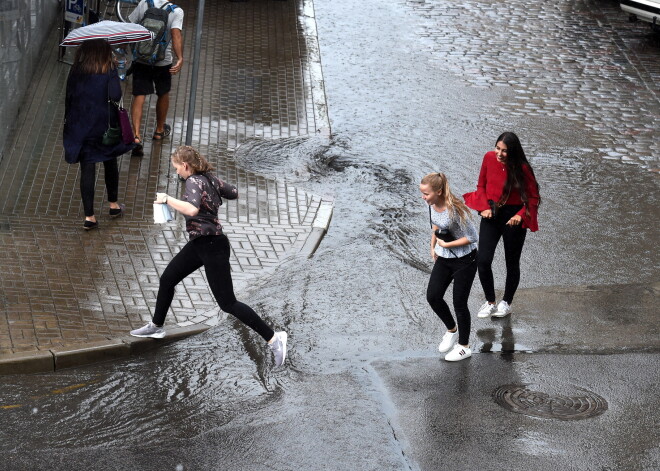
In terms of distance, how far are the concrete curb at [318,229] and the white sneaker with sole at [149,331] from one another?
230cm

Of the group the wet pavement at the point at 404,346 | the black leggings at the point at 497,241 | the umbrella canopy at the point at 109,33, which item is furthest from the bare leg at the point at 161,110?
the black leggings at the point at 497,241

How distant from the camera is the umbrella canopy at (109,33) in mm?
10156

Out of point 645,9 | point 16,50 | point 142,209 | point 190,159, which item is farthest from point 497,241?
point 645,9

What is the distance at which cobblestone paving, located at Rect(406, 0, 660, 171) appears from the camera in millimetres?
14297

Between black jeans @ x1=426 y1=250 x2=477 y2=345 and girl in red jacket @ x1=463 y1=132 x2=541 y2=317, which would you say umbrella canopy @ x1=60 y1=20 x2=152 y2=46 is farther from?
black jeans @ x1=426 y1=250 x2=477 y2=345

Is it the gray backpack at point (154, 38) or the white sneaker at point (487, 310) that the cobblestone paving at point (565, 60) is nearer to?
the white sneaker at point (487, 310)

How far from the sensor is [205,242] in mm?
7777

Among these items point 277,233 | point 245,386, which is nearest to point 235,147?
point 277,233

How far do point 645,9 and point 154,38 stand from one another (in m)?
9.43

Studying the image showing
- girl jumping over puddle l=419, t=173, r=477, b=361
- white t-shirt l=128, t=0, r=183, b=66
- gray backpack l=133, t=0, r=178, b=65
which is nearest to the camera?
girl jumping over puddle l=419, t=173, r=477, b=361

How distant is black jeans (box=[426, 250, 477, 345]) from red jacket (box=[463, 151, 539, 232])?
2.71ft

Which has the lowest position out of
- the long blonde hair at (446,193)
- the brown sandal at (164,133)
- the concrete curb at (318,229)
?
the brown sandal at (164,133)

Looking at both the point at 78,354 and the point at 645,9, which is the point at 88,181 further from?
the point at 645,9

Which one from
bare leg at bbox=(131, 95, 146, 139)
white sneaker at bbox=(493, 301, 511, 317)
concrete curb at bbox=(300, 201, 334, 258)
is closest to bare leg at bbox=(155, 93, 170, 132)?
bare leg at bbox=(131, 95, 146, 139)
